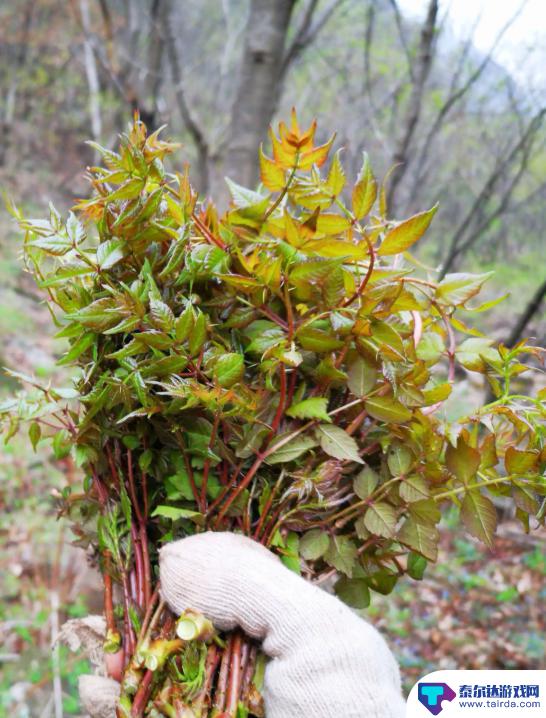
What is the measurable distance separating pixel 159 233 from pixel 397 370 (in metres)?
0.40

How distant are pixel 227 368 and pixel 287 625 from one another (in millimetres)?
374

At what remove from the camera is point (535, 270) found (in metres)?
7.32

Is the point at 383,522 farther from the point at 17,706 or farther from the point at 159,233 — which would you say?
the point at 17,706

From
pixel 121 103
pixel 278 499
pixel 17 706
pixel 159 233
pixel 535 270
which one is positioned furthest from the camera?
pixel 535 270

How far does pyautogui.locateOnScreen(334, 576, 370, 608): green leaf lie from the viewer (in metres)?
0.99

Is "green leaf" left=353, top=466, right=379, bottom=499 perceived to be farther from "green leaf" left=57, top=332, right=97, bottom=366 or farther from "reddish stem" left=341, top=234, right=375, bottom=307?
"green leaf" left=57, top=332, right=97, bottom=366

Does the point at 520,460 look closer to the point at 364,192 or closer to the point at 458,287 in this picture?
the point at 458,287

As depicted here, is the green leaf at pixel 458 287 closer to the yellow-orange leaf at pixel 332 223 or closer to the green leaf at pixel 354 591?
the yellow-orange leaf at pixel 332 223

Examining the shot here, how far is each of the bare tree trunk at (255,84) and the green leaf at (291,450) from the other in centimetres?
198

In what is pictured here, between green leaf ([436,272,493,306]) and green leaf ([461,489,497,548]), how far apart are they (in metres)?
0.30

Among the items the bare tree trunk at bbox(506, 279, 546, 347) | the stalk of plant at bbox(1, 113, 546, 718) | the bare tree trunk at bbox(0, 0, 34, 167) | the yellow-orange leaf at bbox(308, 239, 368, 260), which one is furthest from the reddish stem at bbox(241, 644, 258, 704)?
the bare tree trunk at bbox(0, 0, 34, 167)

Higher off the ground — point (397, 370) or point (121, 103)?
point (397, 370)

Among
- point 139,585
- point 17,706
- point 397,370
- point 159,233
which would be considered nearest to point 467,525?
point 397,370

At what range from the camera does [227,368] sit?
788 millimetres
